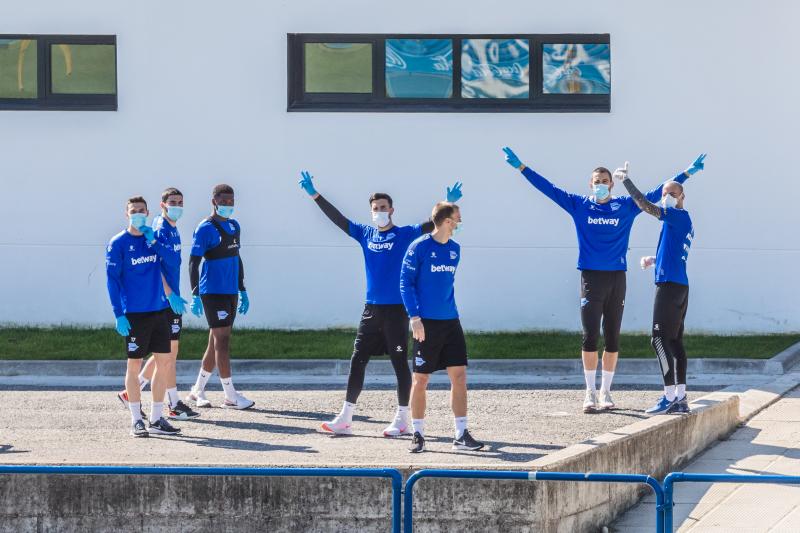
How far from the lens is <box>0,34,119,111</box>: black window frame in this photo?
53.9 ft

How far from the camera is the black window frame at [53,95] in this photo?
16438mm

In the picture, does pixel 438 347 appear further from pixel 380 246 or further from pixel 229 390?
pixel 229 390

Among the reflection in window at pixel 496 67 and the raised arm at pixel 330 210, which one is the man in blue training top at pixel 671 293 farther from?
the reflection in window at pixel 496 67

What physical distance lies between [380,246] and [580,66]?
7.21 meters

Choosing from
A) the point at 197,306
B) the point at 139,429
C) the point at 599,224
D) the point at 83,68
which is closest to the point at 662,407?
the point at 599,224

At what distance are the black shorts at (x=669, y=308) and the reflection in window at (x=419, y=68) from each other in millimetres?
6495

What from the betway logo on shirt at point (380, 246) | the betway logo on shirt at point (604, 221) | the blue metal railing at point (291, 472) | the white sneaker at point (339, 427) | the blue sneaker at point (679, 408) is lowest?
the white sneaker at point (339, 427)

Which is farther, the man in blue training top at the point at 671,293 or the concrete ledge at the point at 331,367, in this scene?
the concrete ledge at the point at 331,367

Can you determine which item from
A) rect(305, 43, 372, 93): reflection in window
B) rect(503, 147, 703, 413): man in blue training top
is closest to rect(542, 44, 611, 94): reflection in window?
rect(305, 43, 372, 93): reflection in window

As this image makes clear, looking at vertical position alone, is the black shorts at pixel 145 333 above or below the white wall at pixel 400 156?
below

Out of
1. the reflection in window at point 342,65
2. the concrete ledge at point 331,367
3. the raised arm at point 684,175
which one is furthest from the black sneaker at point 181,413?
the reflection in window at point 342,65

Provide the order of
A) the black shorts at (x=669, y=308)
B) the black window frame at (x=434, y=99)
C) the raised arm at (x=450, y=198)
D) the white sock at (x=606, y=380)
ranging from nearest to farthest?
the raised arm at (x=450, y=198) → the black shorts at (x=669, y=308) → the white sock at (x=606, y=380) → the black window frame at (x=434, y=99)

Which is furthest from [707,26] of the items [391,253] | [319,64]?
Answer: [391,253]

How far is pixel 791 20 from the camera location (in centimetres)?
1602
